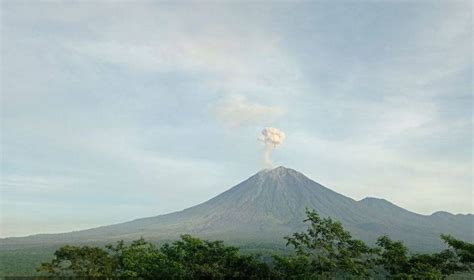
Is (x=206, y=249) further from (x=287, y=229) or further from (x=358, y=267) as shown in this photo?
(x=287, y=229)

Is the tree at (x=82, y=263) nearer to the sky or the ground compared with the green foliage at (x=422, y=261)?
nearer to the sky

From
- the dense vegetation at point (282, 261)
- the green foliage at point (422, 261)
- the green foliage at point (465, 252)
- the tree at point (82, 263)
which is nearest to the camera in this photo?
the green foliage at point (465, 252)

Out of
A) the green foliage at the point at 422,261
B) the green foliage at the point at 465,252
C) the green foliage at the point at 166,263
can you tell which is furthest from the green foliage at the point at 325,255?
the green foliage at the point at 465,252

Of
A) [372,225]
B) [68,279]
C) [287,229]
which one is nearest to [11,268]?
[68,279]

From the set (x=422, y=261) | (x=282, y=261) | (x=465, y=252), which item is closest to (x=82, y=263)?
(x=282, y=261)

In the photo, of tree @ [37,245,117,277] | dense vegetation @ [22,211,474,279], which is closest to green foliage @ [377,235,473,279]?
dense vegetation @ [22,211,474,279]

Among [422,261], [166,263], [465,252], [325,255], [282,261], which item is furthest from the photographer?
[166,263]

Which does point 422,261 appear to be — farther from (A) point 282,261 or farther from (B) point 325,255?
(A) point 282,261

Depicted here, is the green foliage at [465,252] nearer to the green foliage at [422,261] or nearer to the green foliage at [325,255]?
the green foliage at [422,261]
